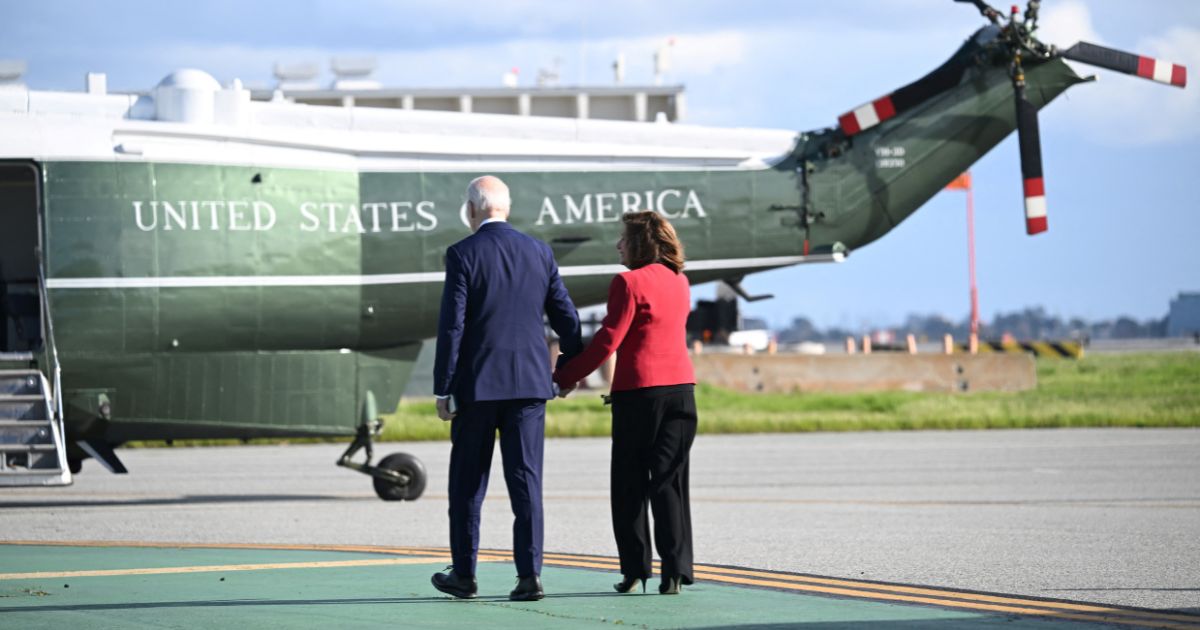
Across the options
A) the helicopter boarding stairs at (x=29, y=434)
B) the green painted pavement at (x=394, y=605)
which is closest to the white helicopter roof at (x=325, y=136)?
the helicopter boarding stairs at (x=29, y=434)

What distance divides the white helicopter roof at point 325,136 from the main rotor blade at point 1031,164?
2232 mm

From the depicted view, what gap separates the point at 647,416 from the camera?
731cm

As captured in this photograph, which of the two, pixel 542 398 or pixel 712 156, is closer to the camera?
pixel 542 398

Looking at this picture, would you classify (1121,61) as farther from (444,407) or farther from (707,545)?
(444,407)

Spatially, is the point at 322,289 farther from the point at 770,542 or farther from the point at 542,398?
the point at 542,398

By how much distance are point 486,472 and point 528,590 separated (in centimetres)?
59

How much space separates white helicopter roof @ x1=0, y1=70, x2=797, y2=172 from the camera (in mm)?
13094

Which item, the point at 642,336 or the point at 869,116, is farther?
the point at 869,116

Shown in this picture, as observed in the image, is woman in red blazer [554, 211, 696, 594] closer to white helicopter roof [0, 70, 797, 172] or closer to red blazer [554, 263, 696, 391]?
red blazer [554, 263, 696, 391]

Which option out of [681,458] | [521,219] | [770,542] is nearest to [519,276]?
[681,458]

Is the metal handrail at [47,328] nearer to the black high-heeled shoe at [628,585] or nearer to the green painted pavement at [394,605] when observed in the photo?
the green painted pavement at [394,605]

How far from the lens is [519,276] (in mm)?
7230

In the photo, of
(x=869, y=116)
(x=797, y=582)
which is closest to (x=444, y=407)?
(x=797, y=582)

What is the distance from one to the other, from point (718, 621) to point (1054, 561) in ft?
10.3
